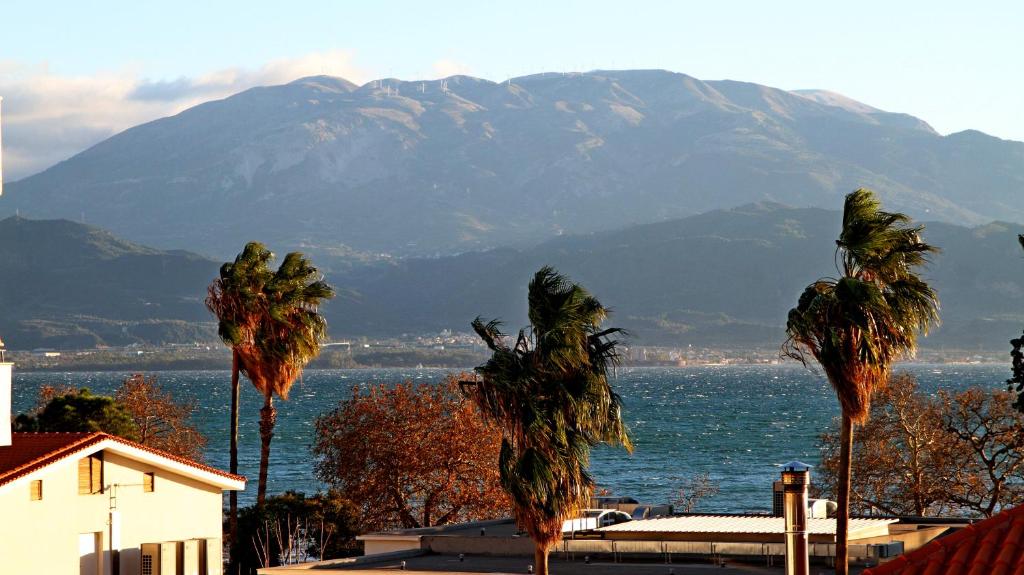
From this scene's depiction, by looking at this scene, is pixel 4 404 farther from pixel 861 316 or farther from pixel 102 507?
pixel 861 316

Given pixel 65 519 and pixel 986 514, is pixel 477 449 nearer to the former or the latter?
pixel 986 514

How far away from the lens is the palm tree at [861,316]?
29.7m

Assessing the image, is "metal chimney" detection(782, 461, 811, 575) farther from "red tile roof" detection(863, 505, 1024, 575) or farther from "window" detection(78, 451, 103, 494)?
"window" detection(78, 451, 103, 494)

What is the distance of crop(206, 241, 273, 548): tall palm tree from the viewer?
48.6m

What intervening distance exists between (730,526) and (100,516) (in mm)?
14066

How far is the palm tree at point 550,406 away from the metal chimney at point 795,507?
9388mm

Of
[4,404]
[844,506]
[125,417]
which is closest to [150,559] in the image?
[4,404]

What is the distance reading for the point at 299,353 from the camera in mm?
49312

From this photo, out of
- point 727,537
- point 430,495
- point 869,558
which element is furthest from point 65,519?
point 430,495

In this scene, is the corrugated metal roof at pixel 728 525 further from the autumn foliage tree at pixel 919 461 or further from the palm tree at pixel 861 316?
the autumn foliage tree at pixel 919 461

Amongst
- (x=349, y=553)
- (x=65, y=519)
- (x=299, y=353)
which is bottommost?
(x=349, y=553)

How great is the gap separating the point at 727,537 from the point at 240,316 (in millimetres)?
19542

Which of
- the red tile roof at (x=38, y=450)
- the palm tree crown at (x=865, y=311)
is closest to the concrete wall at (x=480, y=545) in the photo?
the red tile roof at (x=38, y=450)

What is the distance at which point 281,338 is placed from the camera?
161 ft
